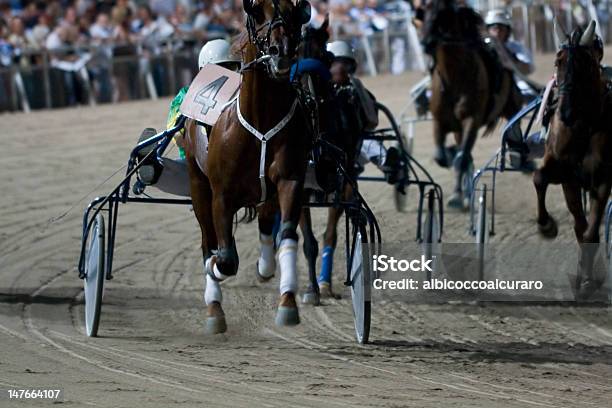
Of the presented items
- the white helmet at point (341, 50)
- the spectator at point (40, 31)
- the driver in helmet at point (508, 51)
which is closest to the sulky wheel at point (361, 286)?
the white helmet at point (341, 50)

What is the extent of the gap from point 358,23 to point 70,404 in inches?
781

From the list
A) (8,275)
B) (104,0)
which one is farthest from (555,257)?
(104,0)

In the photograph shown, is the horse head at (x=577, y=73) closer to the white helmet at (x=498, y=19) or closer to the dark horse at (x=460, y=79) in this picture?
the dark horse at (x=460, y=79)

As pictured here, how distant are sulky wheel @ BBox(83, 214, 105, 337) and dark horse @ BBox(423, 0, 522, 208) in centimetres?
612

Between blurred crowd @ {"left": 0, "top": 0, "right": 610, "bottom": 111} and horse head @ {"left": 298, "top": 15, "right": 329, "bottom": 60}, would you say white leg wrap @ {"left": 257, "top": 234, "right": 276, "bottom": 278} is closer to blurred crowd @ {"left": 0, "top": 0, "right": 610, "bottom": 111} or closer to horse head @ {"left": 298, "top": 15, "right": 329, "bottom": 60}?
horse head @ {"left": 298, "top": 15, "right": 329, "bottom": 60}

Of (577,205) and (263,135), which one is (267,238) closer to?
(263,135)

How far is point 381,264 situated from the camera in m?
8.33

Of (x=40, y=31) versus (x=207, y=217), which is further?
(x=40, y=31)

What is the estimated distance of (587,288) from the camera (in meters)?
9.50

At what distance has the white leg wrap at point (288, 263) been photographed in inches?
298

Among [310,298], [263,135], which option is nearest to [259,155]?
[263,135]

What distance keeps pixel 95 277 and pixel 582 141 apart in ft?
11.0

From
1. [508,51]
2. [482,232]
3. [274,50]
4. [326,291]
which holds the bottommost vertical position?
[326,291]

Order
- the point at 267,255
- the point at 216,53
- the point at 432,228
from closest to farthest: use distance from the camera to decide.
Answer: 1. the point at 267,255
2. the point at 216,53
3. the point at 432,228
